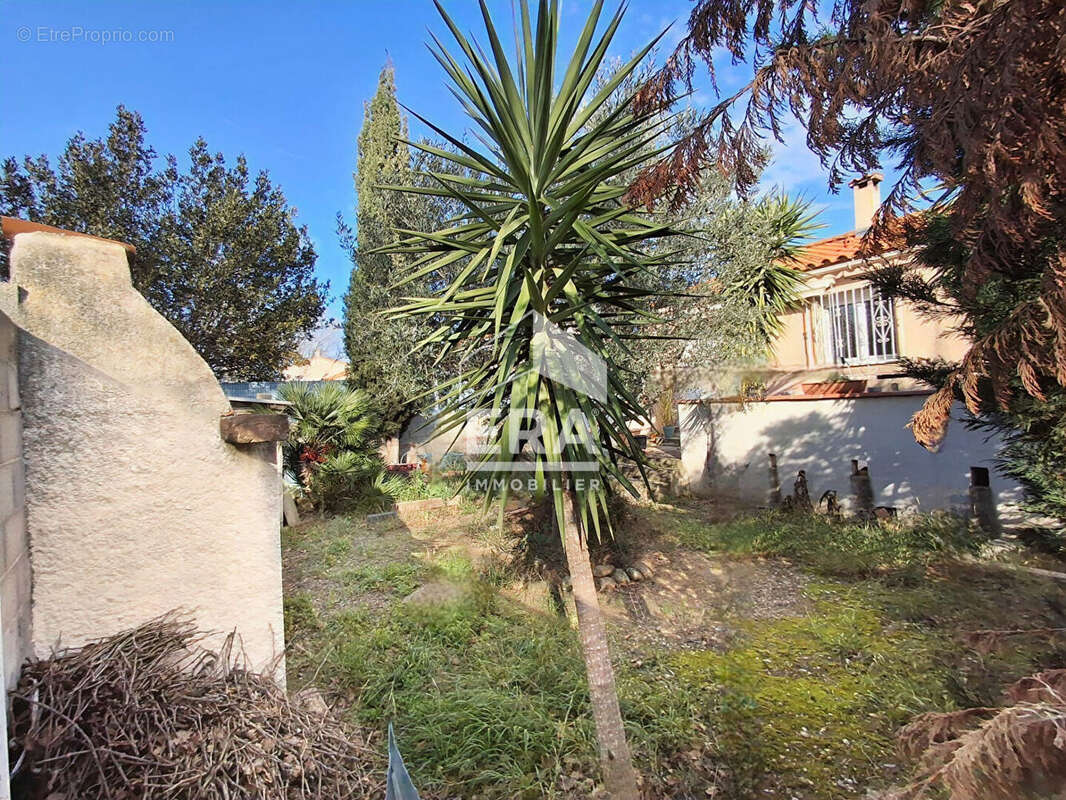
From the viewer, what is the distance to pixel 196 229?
1027 centimetres

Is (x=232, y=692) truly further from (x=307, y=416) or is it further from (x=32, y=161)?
(x=32, y=161)

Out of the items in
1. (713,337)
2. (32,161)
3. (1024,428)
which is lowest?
(1024,428)

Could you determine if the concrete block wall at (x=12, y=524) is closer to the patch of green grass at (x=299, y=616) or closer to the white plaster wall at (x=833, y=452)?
the patch of green grass at (x=299, y=616)

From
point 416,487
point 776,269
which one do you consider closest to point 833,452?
point 776,269

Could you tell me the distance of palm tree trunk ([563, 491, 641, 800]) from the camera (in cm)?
296

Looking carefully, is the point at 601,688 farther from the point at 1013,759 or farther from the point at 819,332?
the point at 819,332

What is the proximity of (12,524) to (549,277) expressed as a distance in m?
3.05

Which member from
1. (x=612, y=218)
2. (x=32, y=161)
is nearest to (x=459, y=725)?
(x=612, y=218)

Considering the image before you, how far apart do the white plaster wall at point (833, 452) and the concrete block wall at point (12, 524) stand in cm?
926

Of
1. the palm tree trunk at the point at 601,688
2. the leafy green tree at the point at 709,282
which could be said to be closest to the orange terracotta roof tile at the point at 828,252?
the leafy green tree at the point at 709,282

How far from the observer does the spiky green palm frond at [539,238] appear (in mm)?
3129

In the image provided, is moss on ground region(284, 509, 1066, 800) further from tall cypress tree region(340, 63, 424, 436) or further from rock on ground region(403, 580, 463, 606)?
tall cypress tree region(340, 63, 424, 436)

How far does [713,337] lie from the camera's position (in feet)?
28.9

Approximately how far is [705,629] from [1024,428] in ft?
11.6
